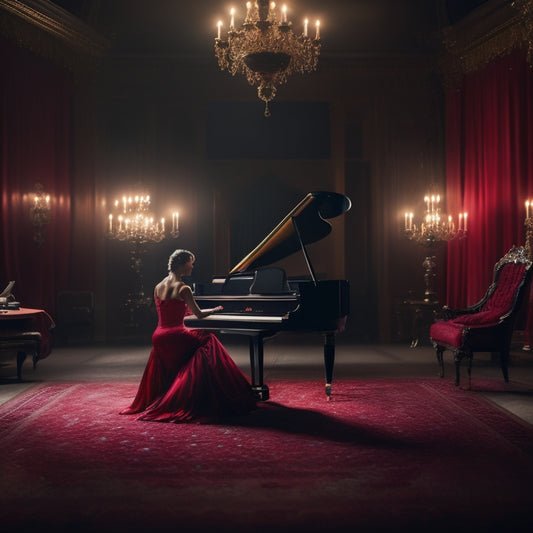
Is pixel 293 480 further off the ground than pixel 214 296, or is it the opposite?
pixel 214 296

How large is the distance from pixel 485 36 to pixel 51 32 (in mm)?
5806

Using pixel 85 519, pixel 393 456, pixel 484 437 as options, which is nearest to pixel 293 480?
pixel 393 456

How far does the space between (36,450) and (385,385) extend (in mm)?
3133

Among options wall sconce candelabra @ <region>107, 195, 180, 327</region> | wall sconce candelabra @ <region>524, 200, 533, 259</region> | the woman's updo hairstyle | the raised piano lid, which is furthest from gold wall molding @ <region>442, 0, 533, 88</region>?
the woman's updo hairstyle

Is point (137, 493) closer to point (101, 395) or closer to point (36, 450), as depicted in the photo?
point (36, 450)

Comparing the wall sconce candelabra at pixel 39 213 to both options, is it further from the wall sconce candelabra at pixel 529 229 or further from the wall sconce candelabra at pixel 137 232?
the wall sconce candelabra at pixel 529 229

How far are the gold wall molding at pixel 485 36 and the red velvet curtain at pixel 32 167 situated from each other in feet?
18.0

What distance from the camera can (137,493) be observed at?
9.18ft

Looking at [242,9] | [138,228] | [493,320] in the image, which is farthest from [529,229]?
[242,9]

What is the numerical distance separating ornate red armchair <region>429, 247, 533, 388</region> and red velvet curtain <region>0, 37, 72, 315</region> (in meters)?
5.12

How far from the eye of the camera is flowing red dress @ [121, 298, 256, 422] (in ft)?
13.8

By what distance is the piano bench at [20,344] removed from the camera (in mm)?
5703

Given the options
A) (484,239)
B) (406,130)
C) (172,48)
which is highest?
(172,48)

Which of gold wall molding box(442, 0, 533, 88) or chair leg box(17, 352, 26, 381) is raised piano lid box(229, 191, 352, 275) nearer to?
chair leg box(17, 352, 26, 381)
